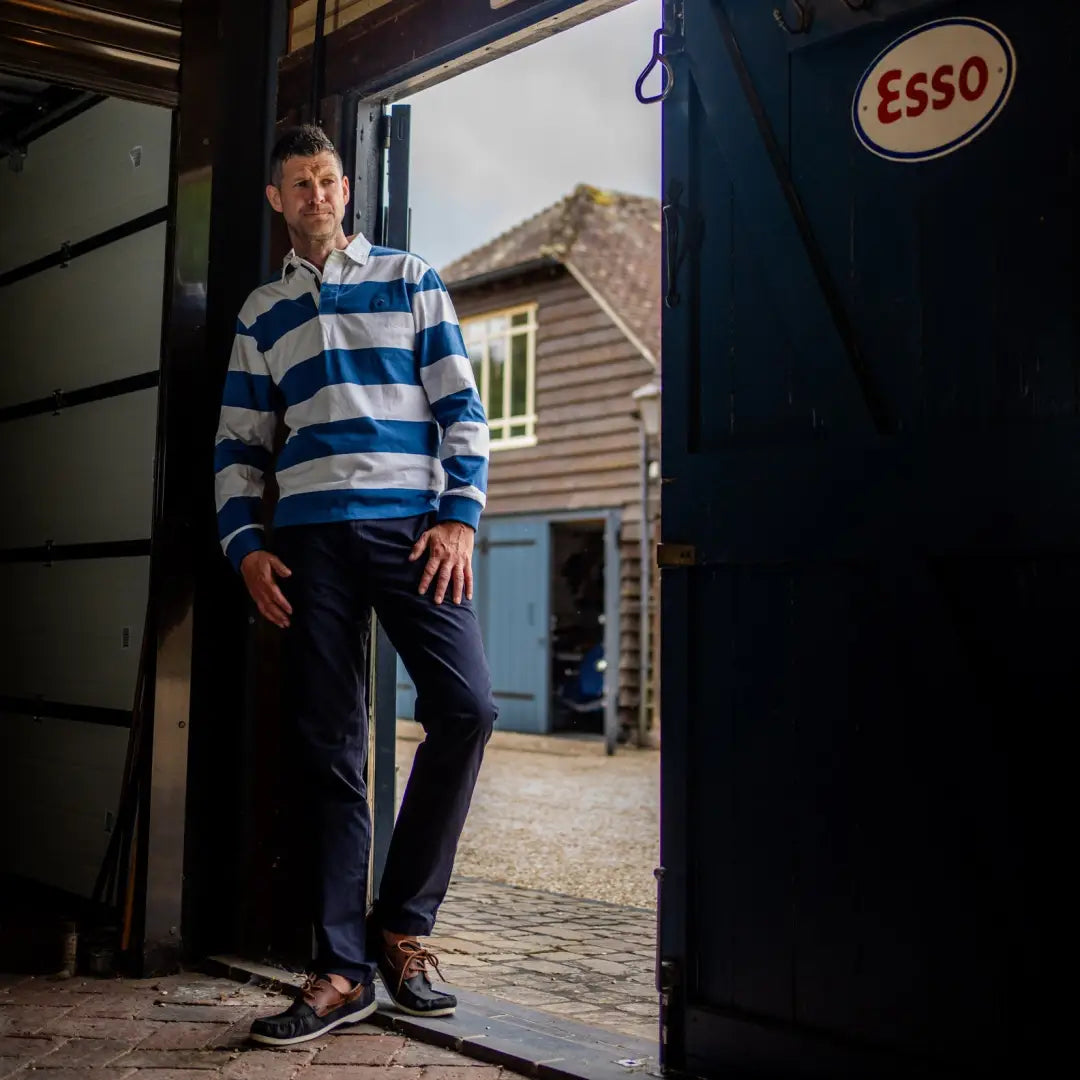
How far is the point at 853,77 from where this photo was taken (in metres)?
2.43

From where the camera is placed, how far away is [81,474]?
4684 millimetres

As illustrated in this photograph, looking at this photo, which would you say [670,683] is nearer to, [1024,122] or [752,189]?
[752,189]

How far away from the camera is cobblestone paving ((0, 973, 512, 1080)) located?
270 cm

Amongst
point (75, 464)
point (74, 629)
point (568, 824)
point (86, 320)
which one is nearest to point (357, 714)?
point (74, 629)

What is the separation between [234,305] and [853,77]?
2.06 meters

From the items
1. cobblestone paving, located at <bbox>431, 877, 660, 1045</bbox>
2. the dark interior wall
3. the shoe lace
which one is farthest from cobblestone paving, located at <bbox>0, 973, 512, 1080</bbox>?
cobblestone paving, located at <bbox>431, 877, 660, 1045</bbox>

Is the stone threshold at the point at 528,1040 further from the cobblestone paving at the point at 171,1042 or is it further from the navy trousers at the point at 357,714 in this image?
the navy trousers at the point at 357,714

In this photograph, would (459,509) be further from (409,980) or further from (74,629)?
(74,629)

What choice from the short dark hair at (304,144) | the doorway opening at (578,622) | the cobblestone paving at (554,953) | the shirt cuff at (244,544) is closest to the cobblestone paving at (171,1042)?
the cobblestone paving at (554,953)

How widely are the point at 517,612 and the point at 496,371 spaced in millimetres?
3027

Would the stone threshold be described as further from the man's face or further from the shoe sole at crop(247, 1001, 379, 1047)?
the man's face

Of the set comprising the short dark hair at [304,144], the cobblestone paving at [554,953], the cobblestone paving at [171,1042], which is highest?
the short dark hair at [304,144]

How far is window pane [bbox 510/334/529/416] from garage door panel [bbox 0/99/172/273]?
9.55m

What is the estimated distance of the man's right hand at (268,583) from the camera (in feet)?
10.2
